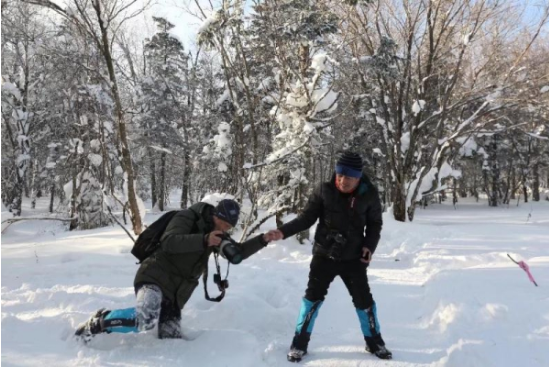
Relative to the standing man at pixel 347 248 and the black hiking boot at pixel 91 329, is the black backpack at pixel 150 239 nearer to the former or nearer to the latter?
the black hiking boot at pixel 91 329

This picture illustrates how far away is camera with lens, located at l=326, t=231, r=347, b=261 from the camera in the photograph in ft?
12.9

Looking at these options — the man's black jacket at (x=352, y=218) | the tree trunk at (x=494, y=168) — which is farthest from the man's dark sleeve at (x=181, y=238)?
the tree trunk at (x=494, y=168)

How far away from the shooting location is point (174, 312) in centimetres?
404

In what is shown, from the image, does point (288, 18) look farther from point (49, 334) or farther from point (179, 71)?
point (179, 71)

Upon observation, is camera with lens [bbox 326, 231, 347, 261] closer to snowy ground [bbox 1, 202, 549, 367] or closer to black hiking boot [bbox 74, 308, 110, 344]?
snowy ground [bbox 1, 202, 549, 367]

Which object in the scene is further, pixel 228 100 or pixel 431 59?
pixel 228 100

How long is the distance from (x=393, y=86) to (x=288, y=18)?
6982 mm

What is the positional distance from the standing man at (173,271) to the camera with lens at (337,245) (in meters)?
0.59

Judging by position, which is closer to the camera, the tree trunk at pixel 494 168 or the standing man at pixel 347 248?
the standing man at pixel 347 248

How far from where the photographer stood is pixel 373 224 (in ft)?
13.3

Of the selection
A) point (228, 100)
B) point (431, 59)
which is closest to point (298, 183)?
point (431, 59)

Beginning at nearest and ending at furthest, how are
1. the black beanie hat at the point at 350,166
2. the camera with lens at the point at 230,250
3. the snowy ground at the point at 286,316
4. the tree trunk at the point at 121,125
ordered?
the camera with lens at the point at 230,250
the snowy ground at the point at 286,316
the black beanie hat at the point at 350,166
the tree trunk at the point at 121,125

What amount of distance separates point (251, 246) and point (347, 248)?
2.91ft

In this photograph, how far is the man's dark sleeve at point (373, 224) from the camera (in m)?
4.00
